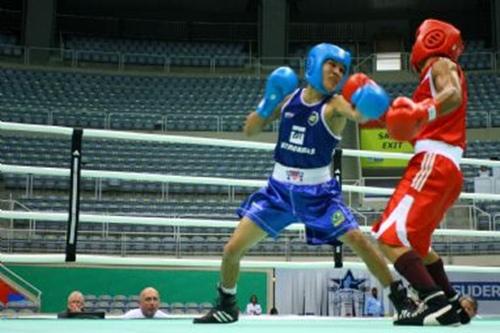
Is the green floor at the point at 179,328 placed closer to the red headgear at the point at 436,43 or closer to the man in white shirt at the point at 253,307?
the red headgear at the point at 436,43

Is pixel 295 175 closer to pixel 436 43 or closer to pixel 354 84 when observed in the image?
pixel 354 84

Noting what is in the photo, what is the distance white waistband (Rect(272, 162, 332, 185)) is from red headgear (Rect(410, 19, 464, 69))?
58 cm

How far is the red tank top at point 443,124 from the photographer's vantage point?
2.40 meters

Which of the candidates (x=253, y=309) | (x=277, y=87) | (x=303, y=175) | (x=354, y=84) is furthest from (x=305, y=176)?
(x=253, y=309)

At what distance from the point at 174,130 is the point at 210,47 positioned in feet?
13.7

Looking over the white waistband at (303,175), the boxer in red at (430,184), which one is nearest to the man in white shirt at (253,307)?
the white waistband at (303,175)

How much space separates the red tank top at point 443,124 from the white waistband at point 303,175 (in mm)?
439

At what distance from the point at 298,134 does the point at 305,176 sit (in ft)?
0.58

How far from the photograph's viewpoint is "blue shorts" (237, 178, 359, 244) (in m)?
2.65

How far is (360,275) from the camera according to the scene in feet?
34.7

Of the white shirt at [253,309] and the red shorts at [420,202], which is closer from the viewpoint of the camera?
the red shorts at [420,202]

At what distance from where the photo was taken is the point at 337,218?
2643mm

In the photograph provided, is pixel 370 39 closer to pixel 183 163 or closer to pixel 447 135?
pixel 183 163

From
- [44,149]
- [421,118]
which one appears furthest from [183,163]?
[421,118]
